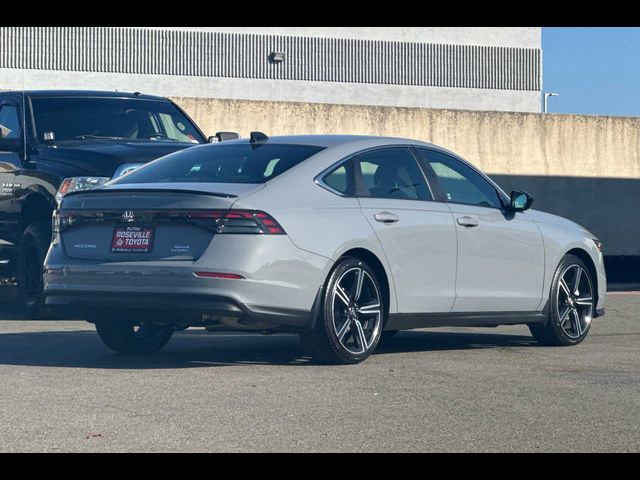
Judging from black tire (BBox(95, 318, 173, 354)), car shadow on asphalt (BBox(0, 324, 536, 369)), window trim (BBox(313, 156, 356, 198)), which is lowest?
car shadow on asphalt (BBox(0, 324, 536, 369))

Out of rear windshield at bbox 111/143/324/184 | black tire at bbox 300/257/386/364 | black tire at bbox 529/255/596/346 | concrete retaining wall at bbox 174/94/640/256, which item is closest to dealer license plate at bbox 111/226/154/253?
rear windshield at bbox 111/143/324/184

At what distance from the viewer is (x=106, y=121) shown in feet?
45.2

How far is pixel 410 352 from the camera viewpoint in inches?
406

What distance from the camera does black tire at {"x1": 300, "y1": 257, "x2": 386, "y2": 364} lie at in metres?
8.99

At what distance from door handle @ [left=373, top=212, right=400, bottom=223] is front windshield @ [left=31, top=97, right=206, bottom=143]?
4520mm

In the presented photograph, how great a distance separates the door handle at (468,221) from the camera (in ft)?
33.3

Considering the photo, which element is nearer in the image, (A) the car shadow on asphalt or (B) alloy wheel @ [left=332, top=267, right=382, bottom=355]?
(B) alloy wheel @ [left=332, top=267, right=382, bottom=355]

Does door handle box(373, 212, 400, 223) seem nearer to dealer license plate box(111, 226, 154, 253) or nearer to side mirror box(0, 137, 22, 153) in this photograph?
dealer license plate box(111, 226, 154, 253)

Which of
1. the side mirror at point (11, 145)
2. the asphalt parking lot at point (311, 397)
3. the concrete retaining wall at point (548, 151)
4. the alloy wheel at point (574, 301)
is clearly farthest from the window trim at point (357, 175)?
the concrete retaining wall at point (548, 151)

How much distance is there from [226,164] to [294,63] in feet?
154

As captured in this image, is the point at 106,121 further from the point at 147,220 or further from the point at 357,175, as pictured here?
the point at 147,220

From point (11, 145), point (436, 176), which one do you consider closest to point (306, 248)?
point (436, 176)
